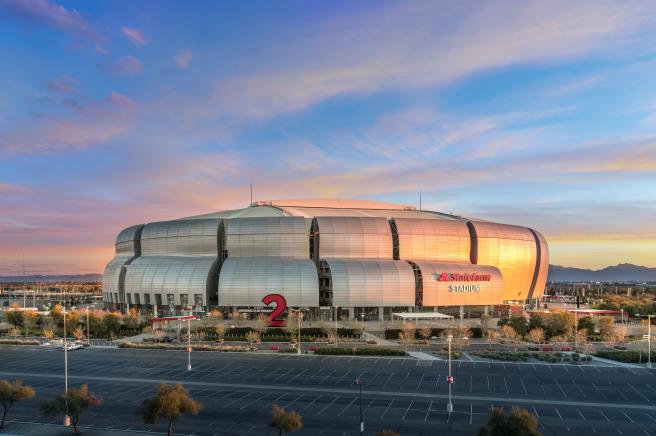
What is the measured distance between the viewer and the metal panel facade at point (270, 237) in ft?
421

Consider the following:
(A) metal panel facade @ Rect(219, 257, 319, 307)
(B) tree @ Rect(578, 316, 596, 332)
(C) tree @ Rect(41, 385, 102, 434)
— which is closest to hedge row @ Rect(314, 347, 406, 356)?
(C) tree @ Rect(41, 385, 102, 434)

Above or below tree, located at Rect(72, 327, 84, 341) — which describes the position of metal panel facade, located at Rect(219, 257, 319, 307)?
above

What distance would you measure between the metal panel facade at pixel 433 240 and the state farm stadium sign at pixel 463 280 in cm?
1074

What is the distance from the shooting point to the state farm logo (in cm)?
12206

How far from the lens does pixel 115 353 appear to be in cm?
7319

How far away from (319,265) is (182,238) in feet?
120

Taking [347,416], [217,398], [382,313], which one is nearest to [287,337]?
[382,313]

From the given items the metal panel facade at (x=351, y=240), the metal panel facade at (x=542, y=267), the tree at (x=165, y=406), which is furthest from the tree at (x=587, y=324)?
the tree at (x=165, y=406)

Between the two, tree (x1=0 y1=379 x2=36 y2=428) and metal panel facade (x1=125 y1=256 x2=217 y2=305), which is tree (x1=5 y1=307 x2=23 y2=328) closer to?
metal panel facade (x1=125 y1=256 x2=217 y2=305)

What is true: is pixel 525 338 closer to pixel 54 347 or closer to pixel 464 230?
pixel 464 230

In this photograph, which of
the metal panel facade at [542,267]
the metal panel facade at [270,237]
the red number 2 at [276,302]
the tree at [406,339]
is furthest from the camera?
the metal panel facade at [542,267]

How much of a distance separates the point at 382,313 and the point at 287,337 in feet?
116

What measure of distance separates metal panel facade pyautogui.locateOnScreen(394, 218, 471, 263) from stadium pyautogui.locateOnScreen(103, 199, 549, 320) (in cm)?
25

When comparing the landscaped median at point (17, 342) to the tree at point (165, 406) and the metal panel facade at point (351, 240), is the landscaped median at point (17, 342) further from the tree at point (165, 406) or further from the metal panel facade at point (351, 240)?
the tree at point (165, 406)
